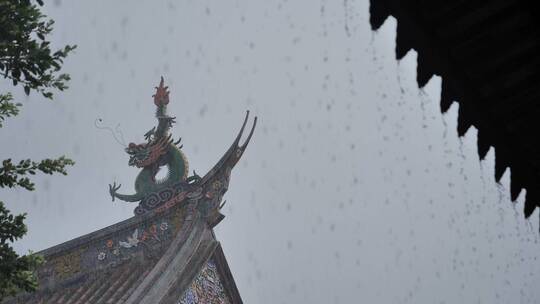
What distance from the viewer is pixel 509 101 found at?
129 inches

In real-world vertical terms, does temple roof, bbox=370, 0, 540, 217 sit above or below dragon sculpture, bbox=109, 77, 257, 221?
below

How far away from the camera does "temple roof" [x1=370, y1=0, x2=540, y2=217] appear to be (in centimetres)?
286

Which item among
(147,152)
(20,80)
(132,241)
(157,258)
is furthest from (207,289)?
(20,80)

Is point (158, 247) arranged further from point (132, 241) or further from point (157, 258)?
point (132, 241)

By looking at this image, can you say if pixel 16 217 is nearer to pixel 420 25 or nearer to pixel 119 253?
pixel 420 25

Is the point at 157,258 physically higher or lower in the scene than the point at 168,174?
lower

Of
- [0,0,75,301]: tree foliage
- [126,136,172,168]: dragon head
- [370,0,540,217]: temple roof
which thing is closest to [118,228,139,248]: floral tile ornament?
[126,136,172,168]: dragon head

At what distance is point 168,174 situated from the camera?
11.1 m

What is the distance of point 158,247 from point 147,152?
168 cm

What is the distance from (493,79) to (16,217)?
329 centimetres

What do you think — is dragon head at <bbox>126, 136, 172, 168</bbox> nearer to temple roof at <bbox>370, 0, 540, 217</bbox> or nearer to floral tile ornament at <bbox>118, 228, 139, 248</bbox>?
floral tile ornament at <bbox>118, 228, 139, 248</bbox>

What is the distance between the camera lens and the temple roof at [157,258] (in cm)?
980

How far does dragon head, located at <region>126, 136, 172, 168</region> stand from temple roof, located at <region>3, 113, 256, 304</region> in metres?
0.99

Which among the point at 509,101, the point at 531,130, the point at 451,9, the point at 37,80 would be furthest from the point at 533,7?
the point at 37,80
